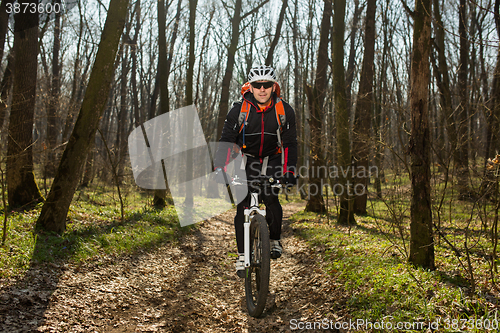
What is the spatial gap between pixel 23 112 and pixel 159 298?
5916 mm

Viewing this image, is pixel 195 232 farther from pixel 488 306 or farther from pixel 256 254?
pixel 488 306

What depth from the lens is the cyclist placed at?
12.8 feet

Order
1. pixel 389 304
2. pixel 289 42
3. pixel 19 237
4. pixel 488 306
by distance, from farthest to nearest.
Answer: pixel 289 42 → pixel 19 237 → pixel 389 304 → pixel 488 306

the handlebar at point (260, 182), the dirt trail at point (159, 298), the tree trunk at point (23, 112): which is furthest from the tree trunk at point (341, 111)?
the tree trunk at point (23, 112)

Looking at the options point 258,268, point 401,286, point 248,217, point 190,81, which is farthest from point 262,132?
point 190,81

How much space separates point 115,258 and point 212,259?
1.83m

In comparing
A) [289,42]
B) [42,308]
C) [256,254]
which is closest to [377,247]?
[256,254]

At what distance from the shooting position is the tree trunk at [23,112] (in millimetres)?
7184

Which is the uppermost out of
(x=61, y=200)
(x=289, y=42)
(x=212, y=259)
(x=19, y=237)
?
(x=289, y=42)

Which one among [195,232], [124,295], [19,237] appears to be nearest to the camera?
[124,295]

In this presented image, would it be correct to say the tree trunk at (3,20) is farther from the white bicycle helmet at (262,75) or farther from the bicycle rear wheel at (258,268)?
the bicycle rear wheel at (258,268)

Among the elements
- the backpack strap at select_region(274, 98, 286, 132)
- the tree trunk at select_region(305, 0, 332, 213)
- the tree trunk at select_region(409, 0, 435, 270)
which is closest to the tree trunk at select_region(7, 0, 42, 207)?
the backpack strap at select_region(274, 98, 286, 132)

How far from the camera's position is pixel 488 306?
2.97 m

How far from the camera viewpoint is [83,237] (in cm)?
574
